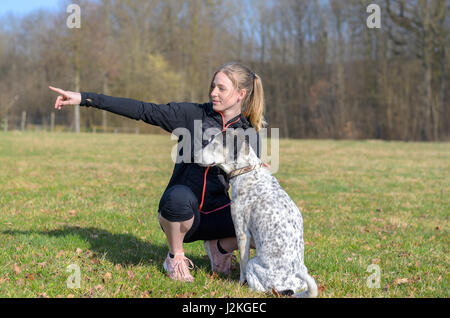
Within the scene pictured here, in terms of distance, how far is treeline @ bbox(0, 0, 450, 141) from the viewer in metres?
27.8

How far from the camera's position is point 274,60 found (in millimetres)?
34750

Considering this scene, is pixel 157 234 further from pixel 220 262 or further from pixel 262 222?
pixel 262 222

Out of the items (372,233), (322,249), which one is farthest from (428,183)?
(322,249)

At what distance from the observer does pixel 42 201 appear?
657 cm

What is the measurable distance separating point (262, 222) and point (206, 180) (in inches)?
31.8

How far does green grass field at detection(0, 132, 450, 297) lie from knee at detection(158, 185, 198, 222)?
0.51 metres

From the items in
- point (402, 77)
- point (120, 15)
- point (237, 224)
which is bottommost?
point (237, 224)

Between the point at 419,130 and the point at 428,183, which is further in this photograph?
the point at 419,130

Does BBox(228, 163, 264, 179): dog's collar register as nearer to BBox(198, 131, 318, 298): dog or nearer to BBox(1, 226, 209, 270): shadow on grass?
BBox(198, 131, 318, 298): dog

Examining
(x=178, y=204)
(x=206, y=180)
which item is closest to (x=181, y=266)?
(x=178, y=204)
